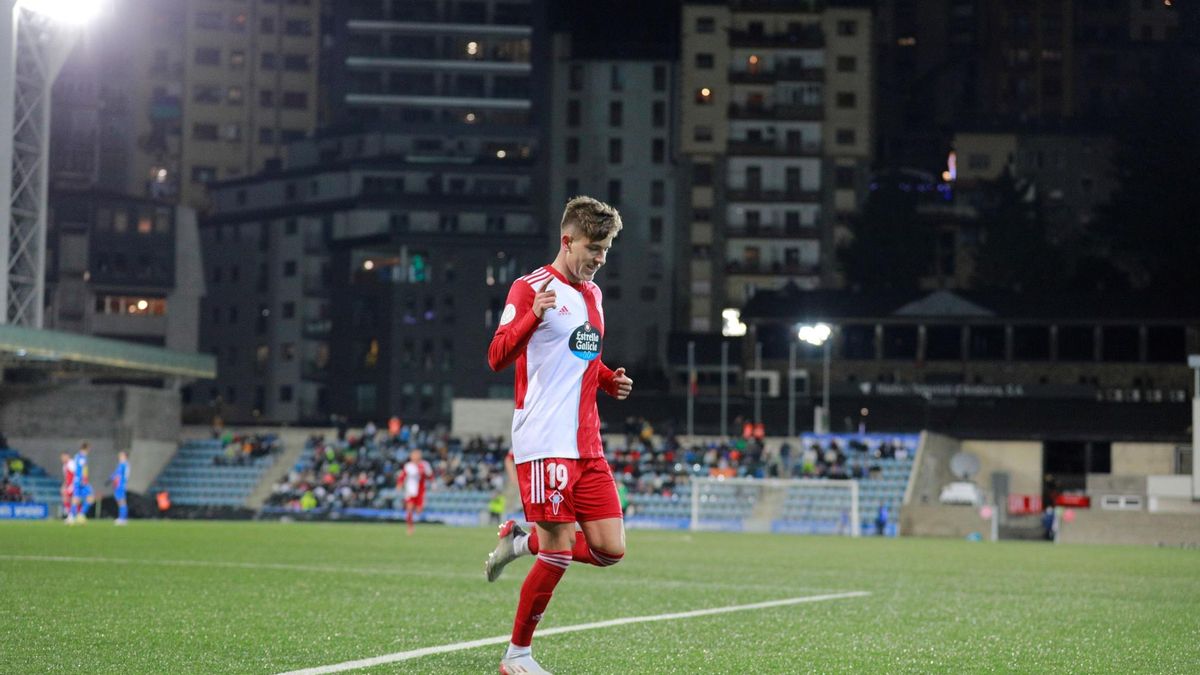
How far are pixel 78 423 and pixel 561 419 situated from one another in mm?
53886

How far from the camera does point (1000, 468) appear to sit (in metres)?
64.2

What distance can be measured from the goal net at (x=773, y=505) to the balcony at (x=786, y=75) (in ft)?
220

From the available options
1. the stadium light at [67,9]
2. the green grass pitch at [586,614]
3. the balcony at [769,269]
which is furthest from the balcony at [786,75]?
the green grass pitch at [586,614]

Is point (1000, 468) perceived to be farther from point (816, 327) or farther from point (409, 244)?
point (409, 244)

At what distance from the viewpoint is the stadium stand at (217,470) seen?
194 ft

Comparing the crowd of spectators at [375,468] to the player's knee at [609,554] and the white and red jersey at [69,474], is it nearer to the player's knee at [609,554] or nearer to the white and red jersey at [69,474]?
the white and red jersey at [69,474]

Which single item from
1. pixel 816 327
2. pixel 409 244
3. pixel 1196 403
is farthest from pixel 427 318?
pixel 1196 403

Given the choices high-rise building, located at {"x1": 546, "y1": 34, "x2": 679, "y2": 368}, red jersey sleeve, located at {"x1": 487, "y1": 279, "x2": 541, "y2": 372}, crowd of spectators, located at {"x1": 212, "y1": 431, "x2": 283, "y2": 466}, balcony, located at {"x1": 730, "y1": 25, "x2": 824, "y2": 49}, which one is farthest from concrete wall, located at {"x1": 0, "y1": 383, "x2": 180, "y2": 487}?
balcony, located at {"x1": 730, "y1": 25, "x2": 824, "y2": 49}

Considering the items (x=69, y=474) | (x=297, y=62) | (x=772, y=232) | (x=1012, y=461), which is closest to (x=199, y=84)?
(x=297, y=62)

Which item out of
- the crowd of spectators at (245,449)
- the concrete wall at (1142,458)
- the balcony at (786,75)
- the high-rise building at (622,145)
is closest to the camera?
the crowd of spectators at (245,449)

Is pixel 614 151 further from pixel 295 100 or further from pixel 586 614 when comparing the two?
pixel 586 614

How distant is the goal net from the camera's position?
168 feet

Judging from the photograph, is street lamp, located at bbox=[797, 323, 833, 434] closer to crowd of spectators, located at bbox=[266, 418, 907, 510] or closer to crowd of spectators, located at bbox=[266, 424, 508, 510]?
crowd of spectators, located at bbox=[266, 418, 907, 510]

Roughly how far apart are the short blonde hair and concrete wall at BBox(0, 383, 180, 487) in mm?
53206
